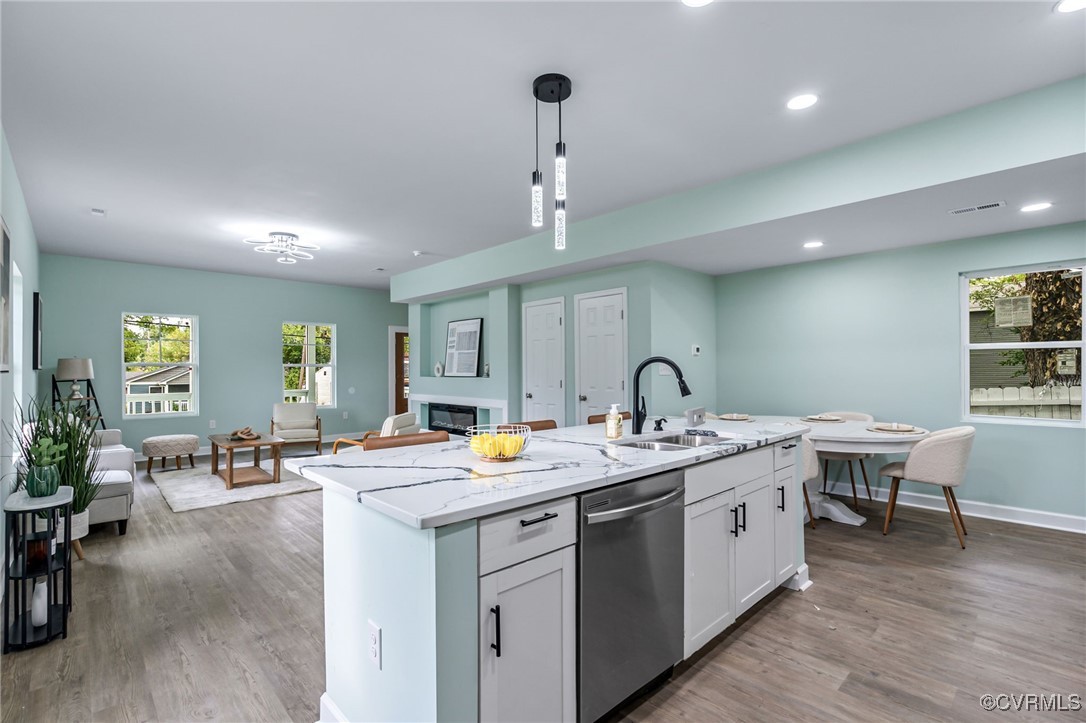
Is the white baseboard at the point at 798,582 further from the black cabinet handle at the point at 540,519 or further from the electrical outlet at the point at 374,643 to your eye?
the electrical outlet at the point at 374,643

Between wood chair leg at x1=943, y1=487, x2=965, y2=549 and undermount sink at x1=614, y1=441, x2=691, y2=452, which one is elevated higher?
undermount sink at x1=614, y1=441, x2=691, y2=452

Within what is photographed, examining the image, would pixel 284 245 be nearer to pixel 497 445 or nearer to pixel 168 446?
pixel 168 446

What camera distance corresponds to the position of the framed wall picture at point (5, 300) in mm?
2879

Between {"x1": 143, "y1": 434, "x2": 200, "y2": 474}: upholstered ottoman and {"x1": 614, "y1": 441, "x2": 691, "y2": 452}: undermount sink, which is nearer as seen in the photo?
{"x1": 614, "y1": 441, "x2": 691, "y2": 452}: undermount sink

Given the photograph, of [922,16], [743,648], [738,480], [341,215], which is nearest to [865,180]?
[922,16]

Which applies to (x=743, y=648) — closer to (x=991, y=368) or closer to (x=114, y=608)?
(x=114, y=608)

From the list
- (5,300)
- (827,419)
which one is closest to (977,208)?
(827,419)

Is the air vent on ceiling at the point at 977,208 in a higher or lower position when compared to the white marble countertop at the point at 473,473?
higher

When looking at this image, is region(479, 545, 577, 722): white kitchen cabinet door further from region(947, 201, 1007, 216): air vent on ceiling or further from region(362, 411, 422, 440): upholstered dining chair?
region(362, 411, 422, 440): upholstered dining chair

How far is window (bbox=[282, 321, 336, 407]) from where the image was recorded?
8289mm

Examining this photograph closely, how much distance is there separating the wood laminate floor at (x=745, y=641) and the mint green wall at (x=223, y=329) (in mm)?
4106

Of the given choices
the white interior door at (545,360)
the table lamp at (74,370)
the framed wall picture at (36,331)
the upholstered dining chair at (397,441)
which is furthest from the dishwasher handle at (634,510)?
the table lamp at (74,370)

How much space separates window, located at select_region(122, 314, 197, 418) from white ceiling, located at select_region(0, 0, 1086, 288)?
3032mm

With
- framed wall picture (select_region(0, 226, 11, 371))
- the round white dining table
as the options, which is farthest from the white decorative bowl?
framed wall picture (select_region(0, 226, 11, 371))
